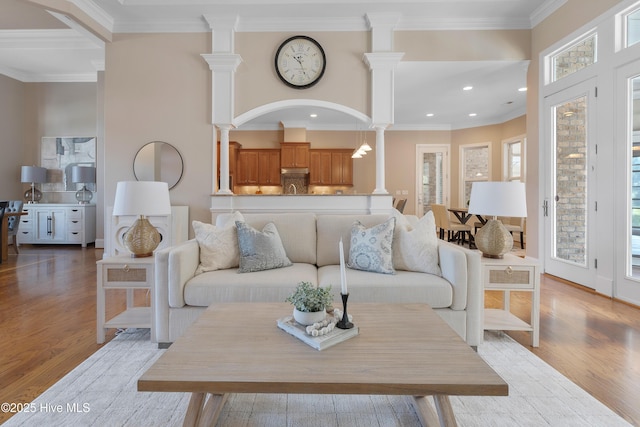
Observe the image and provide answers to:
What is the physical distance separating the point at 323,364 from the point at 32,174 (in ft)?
25.8

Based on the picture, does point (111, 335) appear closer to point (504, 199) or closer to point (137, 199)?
point (137, 199)

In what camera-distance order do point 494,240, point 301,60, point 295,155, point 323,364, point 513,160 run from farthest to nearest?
point 295,155 → point 513,160 → point 301,60 → point 494,240 → point 323,364

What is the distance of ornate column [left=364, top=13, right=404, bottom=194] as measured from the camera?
4109mm

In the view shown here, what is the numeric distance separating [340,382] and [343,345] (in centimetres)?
25

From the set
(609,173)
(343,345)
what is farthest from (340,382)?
(609,173)

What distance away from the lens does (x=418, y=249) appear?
93.6 inches

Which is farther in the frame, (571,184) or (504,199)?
(571,184)

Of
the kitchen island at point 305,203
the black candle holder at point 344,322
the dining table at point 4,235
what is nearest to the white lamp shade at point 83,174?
the dining table at point 4,235

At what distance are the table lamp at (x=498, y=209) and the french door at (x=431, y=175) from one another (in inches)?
238

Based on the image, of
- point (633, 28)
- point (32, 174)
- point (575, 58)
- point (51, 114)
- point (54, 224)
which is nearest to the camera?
point (633, 28)

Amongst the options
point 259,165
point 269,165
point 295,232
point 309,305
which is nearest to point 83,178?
point 259,165

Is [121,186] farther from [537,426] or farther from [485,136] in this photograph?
[485,136]

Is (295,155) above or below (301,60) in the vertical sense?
below

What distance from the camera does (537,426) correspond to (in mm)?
1429
